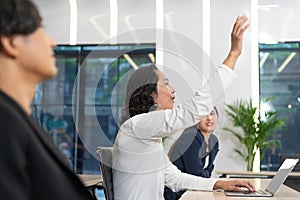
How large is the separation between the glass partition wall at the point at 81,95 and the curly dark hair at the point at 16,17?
629 cm

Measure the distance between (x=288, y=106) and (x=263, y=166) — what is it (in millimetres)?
939

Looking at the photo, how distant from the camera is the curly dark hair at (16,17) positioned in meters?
0.76

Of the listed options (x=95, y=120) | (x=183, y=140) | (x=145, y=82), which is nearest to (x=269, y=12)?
(x=95, y=120)

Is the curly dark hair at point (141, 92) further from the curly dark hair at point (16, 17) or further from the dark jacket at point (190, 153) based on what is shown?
A: the curly dark hair at point (16, 17)

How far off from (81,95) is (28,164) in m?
6.51

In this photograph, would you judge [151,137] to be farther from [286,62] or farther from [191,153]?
[286,62]

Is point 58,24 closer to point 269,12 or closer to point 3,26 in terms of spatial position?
point 269,12

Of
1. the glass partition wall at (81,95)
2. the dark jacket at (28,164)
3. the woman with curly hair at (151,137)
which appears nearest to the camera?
the dark jacket at (28,164)

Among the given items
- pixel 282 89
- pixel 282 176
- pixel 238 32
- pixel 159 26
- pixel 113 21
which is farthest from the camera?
pixel 113 21

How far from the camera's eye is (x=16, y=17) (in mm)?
766

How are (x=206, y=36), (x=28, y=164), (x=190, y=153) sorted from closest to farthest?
(x=28, y=164) → (x=190, y=153) → (x=206, y=36)

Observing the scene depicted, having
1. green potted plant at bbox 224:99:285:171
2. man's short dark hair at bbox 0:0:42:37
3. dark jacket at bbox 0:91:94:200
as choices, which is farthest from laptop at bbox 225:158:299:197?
green potted plant at bbox 224:99:285:171

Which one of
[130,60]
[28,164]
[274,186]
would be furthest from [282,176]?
[130,60]

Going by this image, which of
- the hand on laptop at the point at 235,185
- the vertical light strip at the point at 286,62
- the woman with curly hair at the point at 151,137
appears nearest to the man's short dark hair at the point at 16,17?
the woman with curly hair at the point at 151,137
